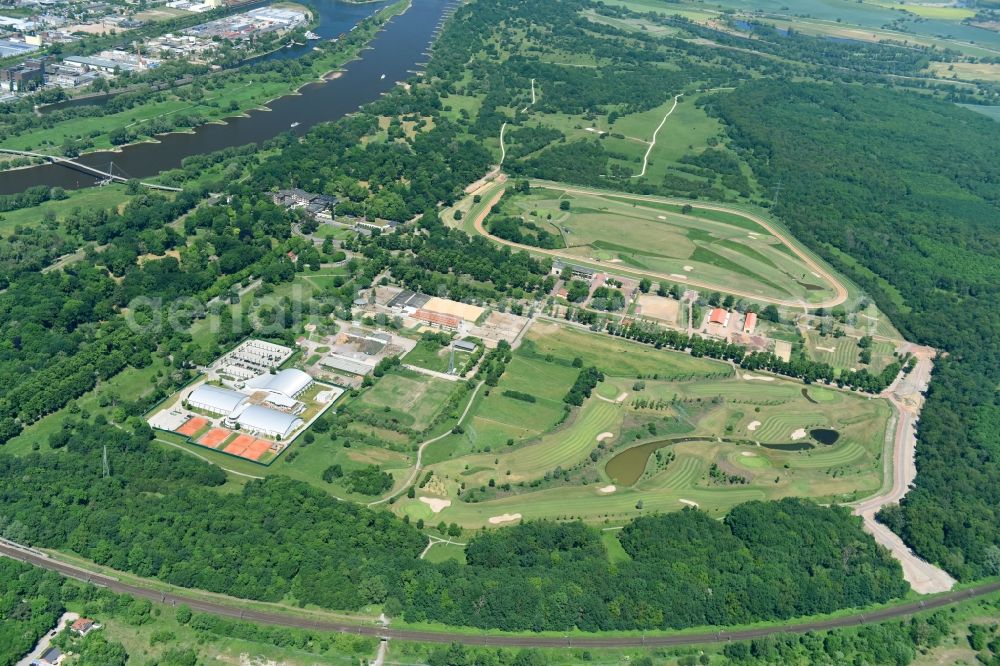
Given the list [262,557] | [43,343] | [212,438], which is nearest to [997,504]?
[262,557]

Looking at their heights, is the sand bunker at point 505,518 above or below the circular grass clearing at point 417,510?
above

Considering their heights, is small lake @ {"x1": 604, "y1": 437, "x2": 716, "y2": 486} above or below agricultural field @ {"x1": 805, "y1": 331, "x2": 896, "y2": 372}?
below

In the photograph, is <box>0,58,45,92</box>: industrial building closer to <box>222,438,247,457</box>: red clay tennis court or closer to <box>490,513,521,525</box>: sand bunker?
<box>222,438,247,457</box>: red clay tennis court

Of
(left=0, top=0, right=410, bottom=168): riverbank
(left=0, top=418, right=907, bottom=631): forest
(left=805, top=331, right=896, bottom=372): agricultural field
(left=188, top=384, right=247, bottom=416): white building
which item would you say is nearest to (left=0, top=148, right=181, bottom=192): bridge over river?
(left=0, top=0, right=410, bottom=168): riverbank

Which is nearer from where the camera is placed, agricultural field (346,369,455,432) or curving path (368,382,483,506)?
curving path (368,382,483,506)

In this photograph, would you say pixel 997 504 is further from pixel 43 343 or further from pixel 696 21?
pixel 696 21

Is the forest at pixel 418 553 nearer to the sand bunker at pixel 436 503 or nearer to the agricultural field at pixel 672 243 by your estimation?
the sand bunker at pixel 436 503

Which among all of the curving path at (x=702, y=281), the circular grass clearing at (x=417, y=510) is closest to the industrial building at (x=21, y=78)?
the curving path at (x=702, y=281)

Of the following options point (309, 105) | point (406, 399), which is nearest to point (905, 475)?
point (406, 399)
